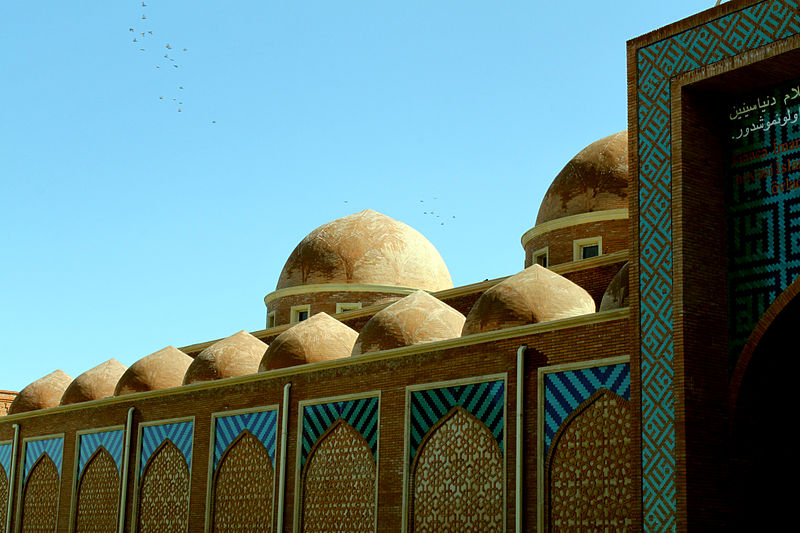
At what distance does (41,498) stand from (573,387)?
11.6 metres

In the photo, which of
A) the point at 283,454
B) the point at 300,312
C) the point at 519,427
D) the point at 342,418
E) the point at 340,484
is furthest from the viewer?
the point at 300,312

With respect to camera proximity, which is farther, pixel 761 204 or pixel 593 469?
pixel 593 469

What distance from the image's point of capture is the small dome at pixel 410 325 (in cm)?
1347

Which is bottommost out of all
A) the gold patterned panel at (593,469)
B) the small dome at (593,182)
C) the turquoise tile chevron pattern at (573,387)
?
the gold patterned panel at (593,469)

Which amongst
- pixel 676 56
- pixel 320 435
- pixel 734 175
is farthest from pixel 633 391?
pixel 320 435

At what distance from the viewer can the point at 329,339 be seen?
50.2 feet

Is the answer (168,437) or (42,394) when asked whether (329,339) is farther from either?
(42,394)

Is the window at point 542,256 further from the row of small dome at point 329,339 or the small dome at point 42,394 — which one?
the small dome at point 42,394

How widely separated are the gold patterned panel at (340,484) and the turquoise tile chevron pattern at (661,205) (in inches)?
181

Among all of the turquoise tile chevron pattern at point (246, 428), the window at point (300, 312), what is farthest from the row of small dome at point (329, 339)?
the window at point (300, 312)

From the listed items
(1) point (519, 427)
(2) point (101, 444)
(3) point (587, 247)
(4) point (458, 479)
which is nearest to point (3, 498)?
(2) point (101, 444)

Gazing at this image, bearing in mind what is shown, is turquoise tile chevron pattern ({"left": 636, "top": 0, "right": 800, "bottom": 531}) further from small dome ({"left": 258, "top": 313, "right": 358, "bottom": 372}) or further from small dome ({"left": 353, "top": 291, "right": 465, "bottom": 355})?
small dome ({"left": 258, "top": 313, "right": 358, "bottom": 372})

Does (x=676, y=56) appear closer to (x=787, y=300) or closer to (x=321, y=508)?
(x=787, y=300)

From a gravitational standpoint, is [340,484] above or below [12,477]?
below
